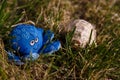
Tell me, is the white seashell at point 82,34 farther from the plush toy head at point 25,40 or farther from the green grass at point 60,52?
the plush toy head at point 25,40

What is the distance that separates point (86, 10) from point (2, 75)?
96cm

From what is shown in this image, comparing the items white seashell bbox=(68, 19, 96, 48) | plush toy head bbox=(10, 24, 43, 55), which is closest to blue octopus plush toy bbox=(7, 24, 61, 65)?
plush toy head bbox=(10, 24, 43, 55)

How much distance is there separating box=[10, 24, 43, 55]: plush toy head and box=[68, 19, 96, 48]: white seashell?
26 cm

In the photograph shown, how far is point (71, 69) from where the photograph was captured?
193 cm

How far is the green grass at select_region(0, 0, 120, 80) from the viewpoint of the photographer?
187cm

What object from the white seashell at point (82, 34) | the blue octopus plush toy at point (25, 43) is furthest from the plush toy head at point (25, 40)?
the white seashell at point (82, 34)

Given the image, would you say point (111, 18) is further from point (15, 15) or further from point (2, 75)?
point (2, 75)

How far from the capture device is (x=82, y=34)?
79.5 inches

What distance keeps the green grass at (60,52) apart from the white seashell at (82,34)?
42 millimetres

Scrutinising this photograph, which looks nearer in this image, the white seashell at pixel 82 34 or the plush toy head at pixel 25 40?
Result: the plush toy head at pixel 25 40

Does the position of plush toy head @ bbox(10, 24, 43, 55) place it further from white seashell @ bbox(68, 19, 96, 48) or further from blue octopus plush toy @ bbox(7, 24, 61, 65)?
white seashell @ bbox(68, 19, 96, 48)

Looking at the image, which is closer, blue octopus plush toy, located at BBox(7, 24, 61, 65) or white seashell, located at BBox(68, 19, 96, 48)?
blue octopus plush toy, located at BBox(7, 24, 61, 65)

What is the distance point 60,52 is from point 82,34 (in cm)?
17

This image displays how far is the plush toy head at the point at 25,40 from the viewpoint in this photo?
71.6 inches
